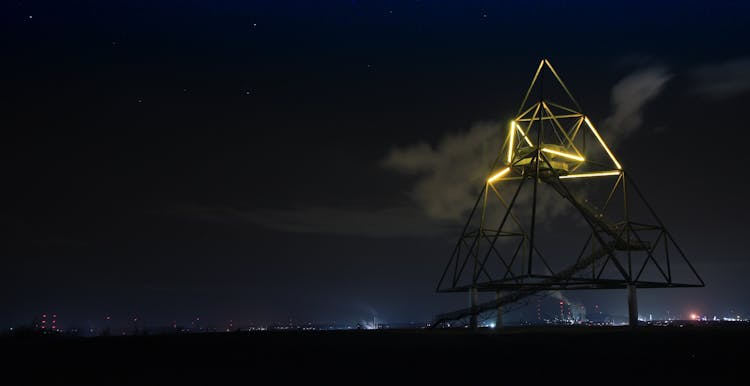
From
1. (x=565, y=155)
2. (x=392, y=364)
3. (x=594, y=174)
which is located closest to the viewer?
(x=392, y=364)

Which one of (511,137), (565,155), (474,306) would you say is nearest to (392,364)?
(474,306)

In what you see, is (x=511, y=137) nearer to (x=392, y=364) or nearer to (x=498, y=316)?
(x=498, y=316)

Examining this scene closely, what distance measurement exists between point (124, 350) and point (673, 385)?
22803 mm

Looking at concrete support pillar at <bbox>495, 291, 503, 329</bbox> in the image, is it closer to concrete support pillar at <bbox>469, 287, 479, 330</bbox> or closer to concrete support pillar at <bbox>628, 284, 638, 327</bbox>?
concrete support pillar at <bbox>469, 287, 479, 330</bbox>

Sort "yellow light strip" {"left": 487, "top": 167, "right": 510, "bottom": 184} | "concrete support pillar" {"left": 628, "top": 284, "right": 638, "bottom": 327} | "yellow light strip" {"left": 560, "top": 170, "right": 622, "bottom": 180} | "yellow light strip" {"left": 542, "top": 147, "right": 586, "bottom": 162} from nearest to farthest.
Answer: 1. "concrete support pillar" {"left": 628, "top": 284, "right": 638, "bottom": 327}
2. "yellow light strip" {"left": 542, "top": 147, "right": 586, "bottom": 162}
3. "yellow light strip" {"left": 560, "top": 170, "right": 622, "bottom": 180}
4. "yellow light strip" {"left": 487, "top": 167, "right": 510, "bottom": 184}

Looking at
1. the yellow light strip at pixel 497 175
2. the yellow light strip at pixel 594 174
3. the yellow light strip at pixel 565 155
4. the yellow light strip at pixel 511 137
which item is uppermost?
the yellow light strip at pixel 511 137

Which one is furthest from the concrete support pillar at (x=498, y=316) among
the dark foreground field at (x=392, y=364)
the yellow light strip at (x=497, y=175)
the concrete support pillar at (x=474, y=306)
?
the dark foreground field at (x=392, y=364)

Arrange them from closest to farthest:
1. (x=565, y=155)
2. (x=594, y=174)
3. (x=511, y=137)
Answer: (x=565, y=155) → (x=594, y=174) → (x=511, y=137)

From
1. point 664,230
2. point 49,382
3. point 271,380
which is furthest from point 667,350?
point 664,230

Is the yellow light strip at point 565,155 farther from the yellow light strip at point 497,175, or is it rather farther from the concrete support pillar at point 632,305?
the concrete support pillar at point 632,305

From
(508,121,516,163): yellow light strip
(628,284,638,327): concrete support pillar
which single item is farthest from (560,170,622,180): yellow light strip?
(628,284,638,327): concrete support pillar

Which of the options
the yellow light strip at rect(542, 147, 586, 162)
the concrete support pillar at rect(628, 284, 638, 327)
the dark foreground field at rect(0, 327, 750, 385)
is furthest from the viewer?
the yellow light strip at rect(542, 147, 586, 162)

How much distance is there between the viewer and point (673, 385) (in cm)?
1570

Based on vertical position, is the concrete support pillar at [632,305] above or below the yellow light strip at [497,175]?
below
